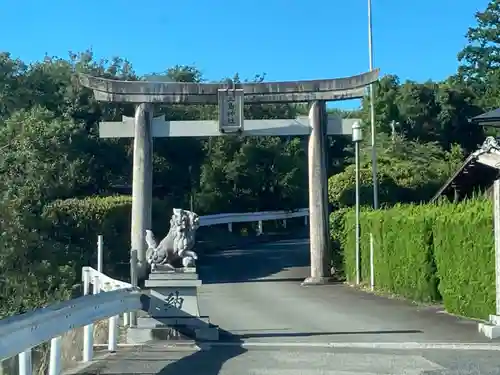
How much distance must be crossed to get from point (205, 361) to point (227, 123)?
13190mm

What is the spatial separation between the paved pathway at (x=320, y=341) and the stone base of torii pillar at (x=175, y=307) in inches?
17.1

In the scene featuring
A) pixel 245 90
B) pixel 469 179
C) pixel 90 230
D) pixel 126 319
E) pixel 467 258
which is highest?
pixel 245 90

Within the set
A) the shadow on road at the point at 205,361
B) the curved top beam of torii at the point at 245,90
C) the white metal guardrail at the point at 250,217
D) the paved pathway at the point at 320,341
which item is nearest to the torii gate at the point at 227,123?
the curved top beam of torii at the point at 245,90

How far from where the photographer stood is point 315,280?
23.0m

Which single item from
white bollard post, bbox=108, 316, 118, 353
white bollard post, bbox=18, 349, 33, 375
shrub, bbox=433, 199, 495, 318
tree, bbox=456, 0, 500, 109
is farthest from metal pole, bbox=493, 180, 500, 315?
tree, bbox=456, 0, 500, 109

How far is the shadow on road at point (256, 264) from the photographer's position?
2522 cm

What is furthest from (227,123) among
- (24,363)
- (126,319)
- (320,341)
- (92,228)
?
(24,363)

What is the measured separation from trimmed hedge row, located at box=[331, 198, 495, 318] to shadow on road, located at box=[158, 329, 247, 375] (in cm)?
479

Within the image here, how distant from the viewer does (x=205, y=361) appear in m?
9.77

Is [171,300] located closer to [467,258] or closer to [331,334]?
[331,334]

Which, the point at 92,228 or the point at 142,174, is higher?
the point at 142,174

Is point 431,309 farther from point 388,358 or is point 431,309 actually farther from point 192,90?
point 192,90

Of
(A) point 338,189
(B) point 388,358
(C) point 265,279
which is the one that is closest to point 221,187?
(A) point 338,189

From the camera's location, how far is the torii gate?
72.7 feet
